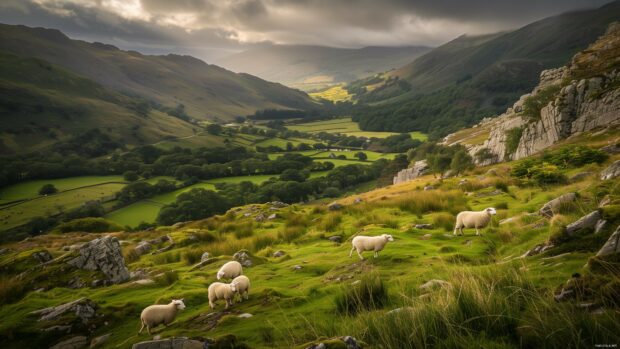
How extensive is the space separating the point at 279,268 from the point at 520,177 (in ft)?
86.6

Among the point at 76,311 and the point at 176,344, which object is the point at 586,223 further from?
the point at 76,311

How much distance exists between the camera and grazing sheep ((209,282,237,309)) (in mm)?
10047

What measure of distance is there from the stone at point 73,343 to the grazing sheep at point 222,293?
3189 millimetres

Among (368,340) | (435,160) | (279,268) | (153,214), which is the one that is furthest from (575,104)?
(153,214)

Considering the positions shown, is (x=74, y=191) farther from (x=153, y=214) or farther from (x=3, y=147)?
(x=3, y=147)

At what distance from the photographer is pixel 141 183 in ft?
364

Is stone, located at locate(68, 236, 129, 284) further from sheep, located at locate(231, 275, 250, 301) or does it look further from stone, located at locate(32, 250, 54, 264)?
sheep, located at locate(231, 275, 250, 301)

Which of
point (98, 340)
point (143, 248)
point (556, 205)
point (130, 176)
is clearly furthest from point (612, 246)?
point (130, 176)

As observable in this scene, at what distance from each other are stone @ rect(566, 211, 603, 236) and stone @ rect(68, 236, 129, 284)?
1586cm

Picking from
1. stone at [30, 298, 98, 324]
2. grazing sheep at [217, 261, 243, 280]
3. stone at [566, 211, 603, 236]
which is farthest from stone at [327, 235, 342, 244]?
stone at [566, 211, 603, 236]

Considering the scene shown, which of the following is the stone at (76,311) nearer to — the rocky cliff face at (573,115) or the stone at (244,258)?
the stone at (244,258)

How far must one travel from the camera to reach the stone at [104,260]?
49.7ft

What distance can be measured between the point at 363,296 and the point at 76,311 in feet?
25.8

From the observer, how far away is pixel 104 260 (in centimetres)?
1526
